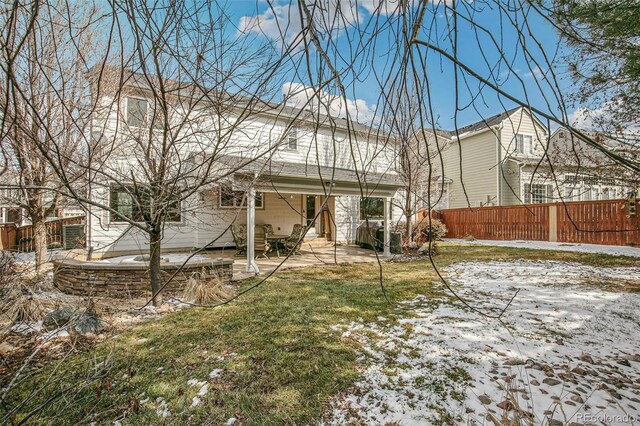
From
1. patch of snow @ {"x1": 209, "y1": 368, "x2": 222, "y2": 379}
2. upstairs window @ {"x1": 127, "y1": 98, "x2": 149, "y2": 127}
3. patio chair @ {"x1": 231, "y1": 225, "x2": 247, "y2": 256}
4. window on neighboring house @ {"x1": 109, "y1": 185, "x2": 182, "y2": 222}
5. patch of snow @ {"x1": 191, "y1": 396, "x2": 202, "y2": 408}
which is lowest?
patch of snow @ {"x1": 191, "y1": 396, "x2": 202, "y2": 408}

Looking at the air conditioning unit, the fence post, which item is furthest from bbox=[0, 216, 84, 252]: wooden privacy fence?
the fence post

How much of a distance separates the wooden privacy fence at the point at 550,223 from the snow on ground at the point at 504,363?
6.11m

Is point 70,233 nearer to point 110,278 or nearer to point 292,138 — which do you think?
point 110,278

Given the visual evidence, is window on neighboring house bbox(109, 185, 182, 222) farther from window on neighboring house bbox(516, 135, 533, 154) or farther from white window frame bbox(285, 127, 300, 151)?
window on neighboring house bbox(516, 135, 533, 154)

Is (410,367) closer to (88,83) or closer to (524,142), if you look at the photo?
(88,83)

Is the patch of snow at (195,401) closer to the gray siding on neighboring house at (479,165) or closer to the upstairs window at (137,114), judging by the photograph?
the upstairs window at (137,114)

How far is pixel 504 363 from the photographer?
297cm

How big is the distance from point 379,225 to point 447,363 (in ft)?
33.3

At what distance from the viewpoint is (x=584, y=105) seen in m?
6.45

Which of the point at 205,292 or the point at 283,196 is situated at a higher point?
the point at 283,196

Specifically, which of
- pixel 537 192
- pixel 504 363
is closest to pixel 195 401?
pixel 504 363

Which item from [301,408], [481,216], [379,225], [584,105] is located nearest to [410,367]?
[301,408]

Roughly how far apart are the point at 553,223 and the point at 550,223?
123mm

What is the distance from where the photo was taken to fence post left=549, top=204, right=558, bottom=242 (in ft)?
40.9
